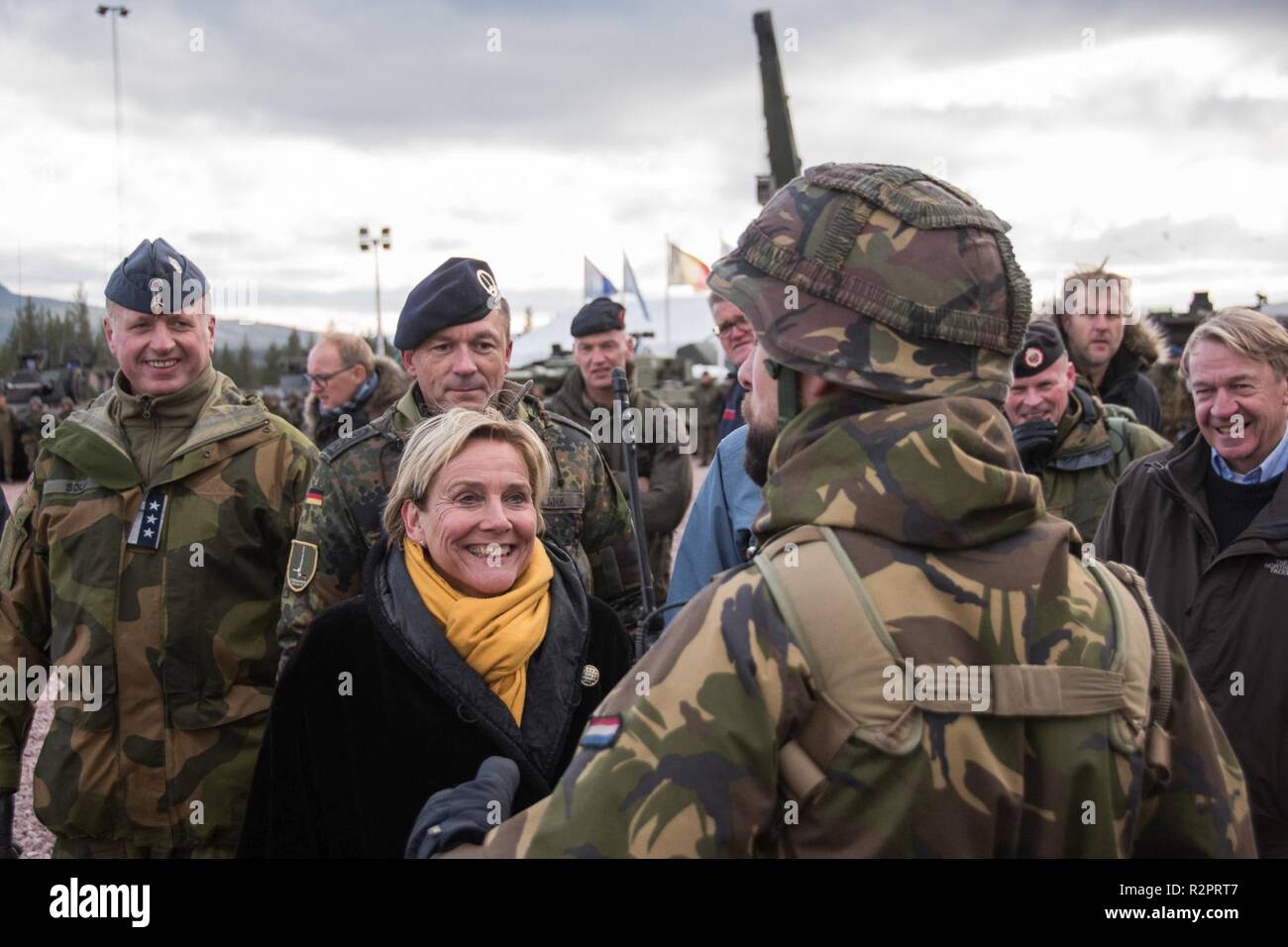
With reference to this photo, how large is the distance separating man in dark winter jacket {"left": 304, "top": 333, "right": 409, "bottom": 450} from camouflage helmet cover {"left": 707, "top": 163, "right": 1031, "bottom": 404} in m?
5.24

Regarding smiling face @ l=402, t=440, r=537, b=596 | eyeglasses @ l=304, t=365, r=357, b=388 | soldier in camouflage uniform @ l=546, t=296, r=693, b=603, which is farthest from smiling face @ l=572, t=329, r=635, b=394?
smiling face @ l=402, t=440, r=537, b=596

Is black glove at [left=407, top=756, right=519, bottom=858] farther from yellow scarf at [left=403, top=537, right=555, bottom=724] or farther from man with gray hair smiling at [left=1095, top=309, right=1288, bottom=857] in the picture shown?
man with gray hair smiling at [left=1095, top=309, right=1288, bottom=857]

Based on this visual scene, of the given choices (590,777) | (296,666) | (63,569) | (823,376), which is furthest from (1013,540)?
(63,569)

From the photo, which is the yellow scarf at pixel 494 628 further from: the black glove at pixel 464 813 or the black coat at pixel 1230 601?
the black coat at pixel 1230 601

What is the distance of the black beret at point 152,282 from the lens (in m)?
3.62

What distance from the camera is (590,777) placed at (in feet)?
4.83

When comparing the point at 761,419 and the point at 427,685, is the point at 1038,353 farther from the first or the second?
the point at 761,419

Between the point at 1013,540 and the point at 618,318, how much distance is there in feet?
15.9

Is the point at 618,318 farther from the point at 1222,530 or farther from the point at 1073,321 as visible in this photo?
the point at 1222,530

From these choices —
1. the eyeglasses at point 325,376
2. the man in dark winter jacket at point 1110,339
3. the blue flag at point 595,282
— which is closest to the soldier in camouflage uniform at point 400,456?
the eyeglasses at point 325,376

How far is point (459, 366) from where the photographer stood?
357cm

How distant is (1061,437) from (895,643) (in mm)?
3439

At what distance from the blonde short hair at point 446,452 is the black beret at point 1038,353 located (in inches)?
89.3

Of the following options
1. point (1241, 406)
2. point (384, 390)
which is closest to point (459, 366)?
point (1241, 406)
